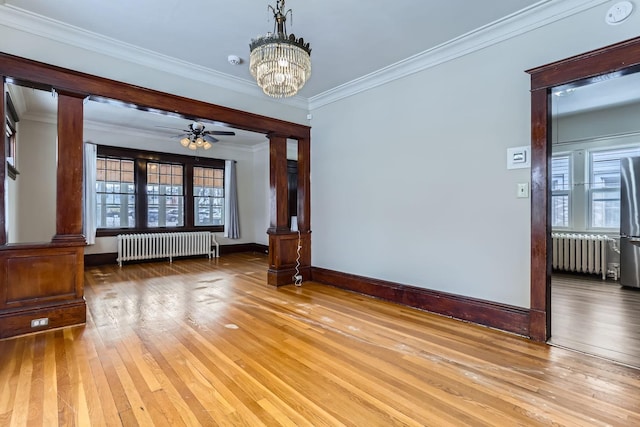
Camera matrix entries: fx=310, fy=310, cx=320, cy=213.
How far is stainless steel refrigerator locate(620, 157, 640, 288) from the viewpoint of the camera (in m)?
4.64

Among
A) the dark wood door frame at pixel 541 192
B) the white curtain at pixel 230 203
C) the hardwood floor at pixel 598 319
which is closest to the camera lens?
the hardwood floor at pixel 598 319

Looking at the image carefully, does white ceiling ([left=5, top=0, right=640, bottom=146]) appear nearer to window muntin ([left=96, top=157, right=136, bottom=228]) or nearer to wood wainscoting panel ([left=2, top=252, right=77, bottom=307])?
wood wainscoting panel ([left=2, top=252, right=77, bottom=307])

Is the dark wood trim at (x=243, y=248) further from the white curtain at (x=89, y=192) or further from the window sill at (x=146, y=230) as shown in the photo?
the white curtain at (x=89, y=192)

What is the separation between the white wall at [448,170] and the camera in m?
2.94

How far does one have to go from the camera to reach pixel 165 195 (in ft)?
25.4

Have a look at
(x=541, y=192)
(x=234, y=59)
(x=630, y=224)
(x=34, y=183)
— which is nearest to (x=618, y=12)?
(x=541, y=192)

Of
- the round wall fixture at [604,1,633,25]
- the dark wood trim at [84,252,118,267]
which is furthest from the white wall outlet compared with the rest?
the dark wood trim at [84,252,118,267]

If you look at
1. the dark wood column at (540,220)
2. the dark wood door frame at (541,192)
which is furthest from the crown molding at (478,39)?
the dark wood column at (540,220)

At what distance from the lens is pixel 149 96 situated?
11.9ft

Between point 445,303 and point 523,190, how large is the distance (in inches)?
56.2

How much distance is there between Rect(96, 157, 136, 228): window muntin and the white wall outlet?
7558 mm

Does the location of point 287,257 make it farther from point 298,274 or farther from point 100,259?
point 100,259

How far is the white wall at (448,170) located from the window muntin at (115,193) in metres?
5.22

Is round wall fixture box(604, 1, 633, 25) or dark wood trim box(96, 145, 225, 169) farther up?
round wall fixture box(604, 1, 633, 25)
